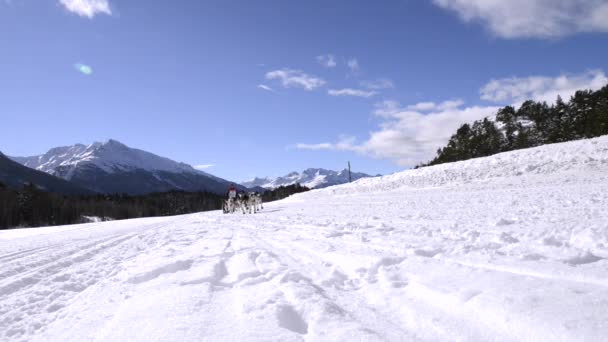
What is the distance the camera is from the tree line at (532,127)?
5469 centimetres

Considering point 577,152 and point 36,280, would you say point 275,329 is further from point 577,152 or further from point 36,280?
point 577,152

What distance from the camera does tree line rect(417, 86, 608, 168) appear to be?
54.7 meters

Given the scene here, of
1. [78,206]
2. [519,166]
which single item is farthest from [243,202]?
[78,206]

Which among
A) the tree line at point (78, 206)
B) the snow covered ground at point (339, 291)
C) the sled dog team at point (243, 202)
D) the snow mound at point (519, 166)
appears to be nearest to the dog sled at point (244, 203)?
the sled dog team at point (243, 202)

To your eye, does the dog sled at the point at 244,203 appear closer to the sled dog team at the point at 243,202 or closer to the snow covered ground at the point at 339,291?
the sled dog team at the point at 243,202

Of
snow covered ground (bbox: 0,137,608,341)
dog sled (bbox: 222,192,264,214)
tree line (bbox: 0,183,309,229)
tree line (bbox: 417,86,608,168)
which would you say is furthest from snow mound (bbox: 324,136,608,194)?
tree line (bbox: 0,183,309,229)

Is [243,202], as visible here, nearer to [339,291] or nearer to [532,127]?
[339,291]

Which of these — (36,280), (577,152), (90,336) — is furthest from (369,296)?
(577,152)

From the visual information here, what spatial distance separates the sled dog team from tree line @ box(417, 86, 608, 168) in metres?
51.0

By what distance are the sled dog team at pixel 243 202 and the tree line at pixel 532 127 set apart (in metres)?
51.0

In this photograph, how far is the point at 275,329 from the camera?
2.62 meters

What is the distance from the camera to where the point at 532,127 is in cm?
6272

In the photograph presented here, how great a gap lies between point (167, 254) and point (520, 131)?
224ft

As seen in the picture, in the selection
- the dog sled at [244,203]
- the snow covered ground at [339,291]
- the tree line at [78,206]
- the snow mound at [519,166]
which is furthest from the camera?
the tree line at [78,206]
